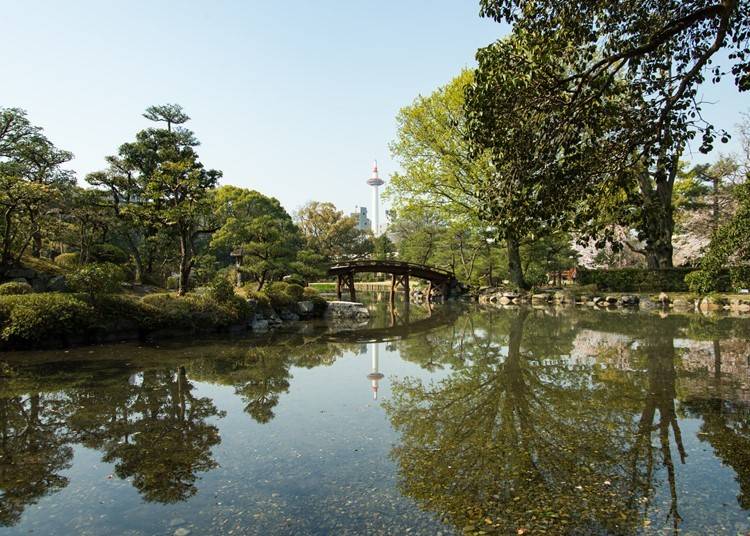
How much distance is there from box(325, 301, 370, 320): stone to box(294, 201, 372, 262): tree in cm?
2961

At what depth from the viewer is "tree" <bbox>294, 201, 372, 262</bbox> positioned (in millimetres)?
51188

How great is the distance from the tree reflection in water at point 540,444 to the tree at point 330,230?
42.1 metres

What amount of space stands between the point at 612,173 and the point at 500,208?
1.34 m

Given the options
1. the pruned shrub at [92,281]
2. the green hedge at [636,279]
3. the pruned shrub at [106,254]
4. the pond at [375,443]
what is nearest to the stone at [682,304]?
the green hedge at [636,279]

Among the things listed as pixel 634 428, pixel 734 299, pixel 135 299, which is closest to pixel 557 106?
pixel 634 428

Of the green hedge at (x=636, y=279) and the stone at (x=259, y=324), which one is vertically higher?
the green hedge at (x=636, y=279)

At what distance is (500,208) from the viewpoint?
19.9 feet

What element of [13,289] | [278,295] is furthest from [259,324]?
[13,289]

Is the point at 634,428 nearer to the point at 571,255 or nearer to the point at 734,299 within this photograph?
the point at 734,299

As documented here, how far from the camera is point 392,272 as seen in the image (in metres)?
27.6

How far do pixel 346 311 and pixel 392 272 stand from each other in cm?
712

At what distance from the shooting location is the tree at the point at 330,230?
51188 millimetres

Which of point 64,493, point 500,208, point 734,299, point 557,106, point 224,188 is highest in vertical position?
point 224,188

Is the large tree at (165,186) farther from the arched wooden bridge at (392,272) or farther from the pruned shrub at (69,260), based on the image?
the arched wooden bridge at (392,272)
